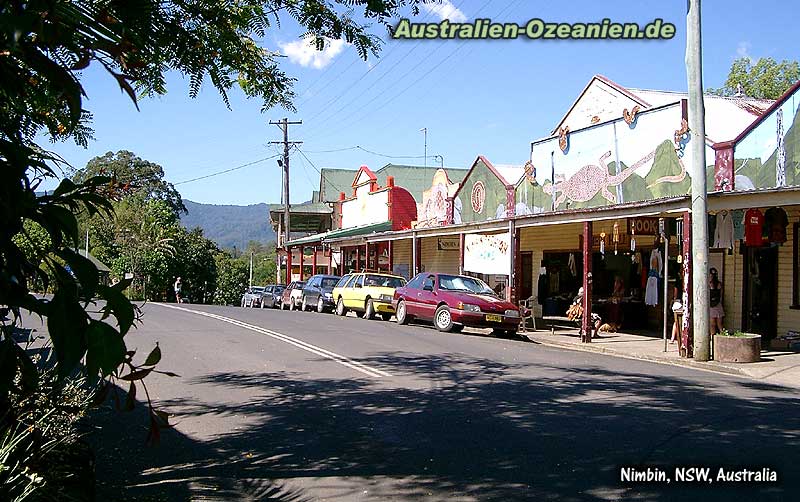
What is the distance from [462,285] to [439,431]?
47.9 feet

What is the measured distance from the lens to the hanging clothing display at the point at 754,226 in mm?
16391

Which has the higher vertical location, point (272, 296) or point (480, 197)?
point (480, 197)

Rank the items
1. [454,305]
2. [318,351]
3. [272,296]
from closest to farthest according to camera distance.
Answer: [318,351] → [454,305] → [272,296]

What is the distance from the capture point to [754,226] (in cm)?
1642

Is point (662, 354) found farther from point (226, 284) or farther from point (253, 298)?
point (226, 284)

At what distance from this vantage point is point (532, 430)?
8.36 meters

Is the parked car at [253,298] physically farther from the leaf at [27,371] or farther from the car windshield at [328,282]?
the leaf at [27,371]

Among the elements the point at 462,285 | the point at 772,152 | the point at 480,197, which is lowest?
the point at 462,285

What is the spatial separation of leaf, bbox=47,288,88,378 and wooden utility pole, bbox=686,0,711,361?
560 inches

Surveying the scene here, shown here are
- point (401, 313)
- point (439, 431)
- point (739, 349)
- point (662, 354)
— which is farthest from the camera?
point (401, 313)

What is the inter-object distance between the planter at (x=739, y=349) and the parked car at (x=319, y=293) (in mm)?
19055

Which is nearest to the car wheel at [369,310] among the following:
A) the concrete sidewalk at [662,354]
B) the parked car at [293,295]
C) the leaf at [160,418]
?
the concrete sidewalk at [662,354]

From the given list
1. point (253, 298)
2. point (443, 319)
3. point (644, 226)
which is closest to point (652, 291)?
point (644, 226)

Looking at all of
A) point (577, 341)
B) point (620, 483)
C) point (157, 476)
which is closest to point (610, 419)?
point (620, 483)
